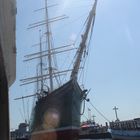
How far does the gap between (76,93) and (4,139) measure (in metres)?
18.5

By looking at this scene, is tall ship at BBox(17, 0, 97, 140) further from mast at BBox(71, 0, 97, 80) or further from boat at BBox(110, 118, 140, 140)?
boat at BBox(110, 118, 140, 140)

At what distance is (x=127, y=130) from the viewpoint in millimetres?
38844

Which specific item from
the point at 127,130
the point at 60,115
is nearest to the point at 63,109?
the point at 60,115

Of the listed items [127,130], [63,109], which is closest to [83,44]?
[63,109]

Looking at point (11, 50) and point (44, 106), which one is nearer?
point (11, 50)

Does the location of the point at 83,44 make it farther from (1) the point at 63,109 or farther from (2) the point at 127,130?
(2) the point at 127,130

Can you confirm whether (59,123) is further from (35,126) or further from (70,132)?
(35,126)

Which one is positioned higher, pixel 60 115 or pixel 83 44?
pixel 83 44

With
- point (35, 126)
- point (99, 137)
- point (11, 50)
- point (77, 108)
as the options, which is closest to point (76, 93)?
point (77, 108)

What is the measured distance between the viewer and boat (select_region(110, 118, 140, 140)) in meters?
37.1

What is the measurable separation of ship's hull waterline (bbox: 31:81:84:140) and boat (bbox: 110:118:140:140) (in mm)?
16143

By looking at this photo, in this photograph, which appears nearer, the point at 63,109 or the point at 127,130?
the point at 63,109

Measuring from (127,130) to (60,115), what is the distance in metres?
19.4

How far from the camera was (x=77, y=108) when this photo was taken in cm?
2239
